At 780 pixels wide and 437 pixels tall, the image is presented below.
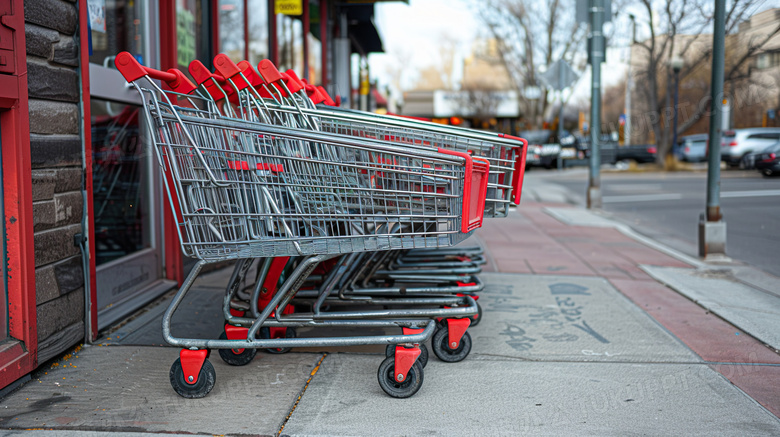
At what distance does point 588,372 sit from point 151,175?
3.72 m

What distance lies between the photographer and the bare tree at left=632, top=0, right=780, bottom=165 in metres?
19.2

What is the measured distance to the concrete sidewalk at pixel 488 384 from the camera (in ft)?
9.80

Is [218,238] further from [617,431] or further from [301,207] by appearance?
[617,431]

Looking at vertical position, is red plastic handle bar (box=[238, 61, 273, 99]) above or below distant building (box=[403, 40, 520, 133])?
below

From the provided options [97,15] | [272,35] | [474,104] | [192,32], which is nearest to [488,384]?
[97,15]

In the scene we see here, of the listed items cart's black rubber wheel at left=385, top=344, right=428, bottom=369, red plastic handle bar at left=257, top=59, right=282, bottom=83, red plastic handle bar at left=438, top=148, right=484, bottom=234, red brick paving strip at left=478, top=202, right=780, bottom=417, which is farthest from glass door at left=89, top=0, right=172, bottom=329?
red brick paving strip at left=478, top=202, right=780, bottom=417

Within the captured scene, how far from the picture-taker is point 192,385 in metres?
3.26

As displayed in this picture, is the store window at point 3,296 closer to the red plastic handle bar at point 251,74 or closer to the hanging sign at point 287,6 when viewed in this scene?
the red plastic handle bar at point 251,74

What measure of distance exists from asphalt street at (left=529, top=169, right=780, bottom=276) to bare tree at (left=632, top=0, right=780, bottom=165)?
12.3 ft

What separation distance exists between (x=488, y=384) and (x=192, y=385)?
60.4 inches

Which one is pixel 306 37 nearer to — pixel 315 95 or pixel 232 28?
pixel 232 28

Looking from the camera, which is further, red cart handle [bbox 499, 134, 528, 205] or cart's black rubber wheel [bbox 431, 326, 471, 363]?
red cart handle [bbox 499, 134, 528, 205]

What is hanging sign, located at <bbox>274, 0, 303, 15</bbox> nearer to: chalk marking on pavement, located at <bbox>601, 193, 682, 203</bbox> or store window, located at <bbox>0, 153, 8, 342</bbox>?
store window, located at <bbox>0, 153, 8, 342</bbox>

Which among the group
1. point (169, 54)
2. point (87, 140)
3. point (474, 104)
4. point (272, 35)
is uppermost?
point (474, 104)
